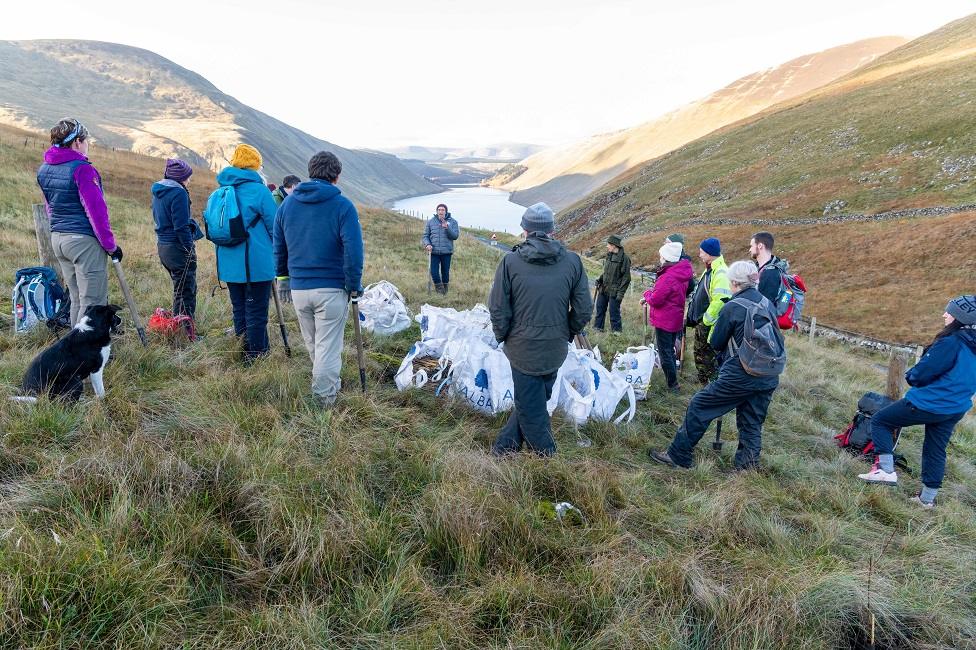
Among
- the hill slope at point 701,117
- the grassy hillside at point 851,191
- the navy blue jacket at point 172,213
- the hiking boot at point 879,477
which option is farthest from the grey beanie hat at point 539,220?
the hill slope at point 701,117

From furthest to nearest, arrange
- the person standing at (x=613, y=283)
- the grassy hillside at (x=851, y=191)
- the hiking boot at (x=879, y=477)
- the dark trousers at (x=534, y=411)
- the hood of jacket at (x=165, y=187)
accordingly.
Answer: the grassy hillside at (x=851, y=191)
the person standing at (x=613, y=283)
the hood of jacket at (x=165, y=187)
the hiking boot at (x=879, y=477)
the dark trousers at (x=534, y=411)

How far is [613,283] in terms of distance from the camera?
9.00 metres

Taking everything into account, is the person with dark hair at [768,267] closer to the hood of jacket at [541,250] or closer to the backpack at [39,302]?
the hood of jacket at [541,250]

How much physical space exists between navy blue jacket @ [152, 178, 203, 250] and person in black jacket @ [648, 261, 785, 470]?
5.28 meters

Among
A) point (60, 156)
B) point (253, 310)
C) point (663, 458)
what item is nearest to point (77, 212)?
point (60, 156)

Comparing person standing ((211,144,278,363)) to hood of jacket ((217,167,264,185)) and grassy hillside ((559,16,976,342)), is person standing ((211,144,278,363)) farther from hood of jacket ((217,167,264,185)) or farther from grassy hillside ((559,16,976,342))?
grassy hillside ((559,16,976,342))

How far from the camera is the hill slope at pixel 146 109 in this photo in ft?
220

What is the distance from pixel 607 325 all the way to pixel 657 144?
4996 inches

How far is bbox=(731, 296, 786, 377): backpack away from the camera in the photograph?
4000mm

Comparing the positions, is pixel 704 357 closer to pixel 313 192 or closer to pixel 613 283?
pixel 613 283

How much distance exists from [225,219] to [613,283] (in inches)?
259

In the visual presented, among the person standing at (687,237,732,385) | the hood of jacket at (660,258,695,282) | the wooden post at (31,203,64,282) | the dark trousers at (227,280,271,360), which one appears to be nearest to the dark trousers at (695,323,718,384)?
the person standing at (687,237,732,385)

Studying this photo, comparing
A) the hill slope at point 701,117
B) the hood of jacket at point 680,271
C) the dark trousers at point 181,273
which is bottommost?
the hood of jacket at point 680,271

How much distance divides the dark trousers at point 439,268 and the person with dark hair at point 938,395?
24.9ft
